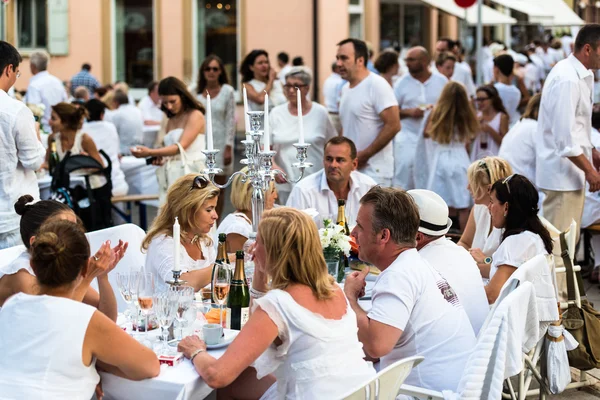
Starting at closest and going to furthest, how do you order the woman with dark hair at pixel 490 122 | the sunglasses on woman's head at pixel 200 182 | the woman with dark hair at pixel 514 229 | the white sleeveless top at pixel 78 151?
the sunglasses on woman's head at pixel 200 182 → the woman with dark hair at pixel 514 229 → the white sleeveless top at pixel 78 151 → the woman with dark hair at pixel 490 122

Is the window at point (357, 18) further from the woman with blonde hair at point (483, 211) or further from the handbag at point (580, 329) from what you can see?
the handbag at point (580, 329)

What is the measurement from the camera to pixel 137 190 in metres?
9.95

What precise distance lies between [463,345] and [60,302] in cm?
145

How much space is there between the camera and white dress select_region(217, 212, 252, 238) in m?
4.82

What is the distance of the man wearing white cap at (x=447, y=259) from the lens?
3.86 m

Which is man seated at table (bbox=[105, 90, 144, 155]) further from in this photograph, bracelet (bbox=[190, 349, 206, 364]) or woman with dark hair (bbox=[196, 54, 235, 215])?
bracelet (bbox=[190, 349, 206, 364])

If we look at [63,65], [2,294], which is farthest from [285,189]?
[63,65]

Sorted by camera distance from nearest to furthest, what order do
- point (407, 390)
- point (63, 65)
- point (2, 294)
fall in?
point (407, 390) → point (2, 294) → point (63, 65)

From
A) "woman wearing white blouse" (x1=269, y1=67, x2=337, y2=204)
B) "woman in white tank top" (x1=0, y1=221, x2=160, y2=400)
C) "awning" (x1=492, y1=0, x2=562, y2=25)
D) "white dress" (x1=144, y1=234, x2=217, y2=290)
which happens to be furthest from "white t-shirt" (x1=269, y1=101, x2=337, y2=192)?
"awning" (x1=492, y1=0, x2=562, y2=25)

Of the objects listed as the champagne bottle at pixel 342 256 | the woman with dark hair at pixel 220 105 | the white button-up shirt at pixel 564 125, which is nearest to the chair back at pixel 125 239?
the champagne bottle at pixel 342 256

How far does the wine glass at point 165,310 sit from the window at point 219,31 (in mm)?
15602

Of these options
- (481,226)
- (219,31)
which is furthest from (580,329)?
(219,31)

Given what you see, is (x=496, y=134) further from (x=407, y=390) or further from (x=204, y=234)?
(x=407, y=390)

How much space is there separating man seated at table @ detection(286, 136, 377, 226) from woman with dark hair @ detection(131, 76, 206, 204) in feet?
5.85
